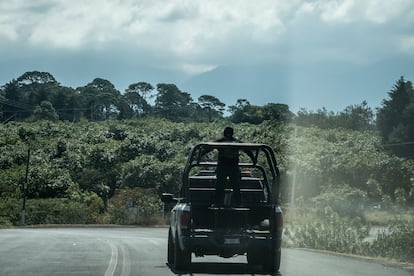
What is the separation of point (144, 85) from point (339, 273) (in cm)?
14831

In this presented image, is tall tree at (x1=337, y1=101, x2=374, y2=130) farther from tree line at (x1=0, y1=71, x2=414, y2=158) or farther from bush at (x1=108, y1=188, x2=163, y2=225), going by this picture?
bush at (x1=108, y1=188, x2=163, y2=225)

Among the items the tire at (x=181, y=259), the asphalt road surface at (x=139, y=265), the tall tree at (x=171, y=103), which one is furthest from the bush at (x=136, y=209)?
the tall tree at (x=171, y=103)

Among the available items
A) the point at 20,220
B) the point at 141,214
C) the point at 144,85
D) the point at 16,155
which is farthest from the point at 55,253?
the point at 144,85

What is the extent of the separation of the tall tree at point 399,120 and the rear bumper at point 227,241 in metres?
56.7

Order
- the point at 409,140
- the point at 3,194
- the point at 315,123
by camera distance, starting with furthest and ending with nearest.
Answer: the point at 315,123 < the point at 409,140 < the point at 3,194

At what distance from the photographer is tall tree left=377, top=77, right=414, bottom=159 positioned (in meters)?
69.0

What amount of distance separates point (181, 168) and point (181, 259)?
45535 millimetres

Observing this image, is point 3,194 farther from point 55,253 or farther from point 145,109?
point 145,109

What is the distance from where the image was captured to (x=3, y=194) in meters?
59.9

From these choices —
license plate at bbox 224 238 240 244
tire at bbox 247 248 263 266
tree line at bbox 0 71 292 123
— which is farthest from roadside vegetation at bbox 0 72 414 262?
tree line at bbox 0 71 292 123

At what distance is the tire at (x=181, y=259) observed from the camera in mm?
12788

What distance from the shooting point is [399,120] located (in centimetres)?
7400

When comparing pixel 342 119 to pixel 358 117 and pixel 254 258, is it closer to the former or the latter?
pixel 358 117

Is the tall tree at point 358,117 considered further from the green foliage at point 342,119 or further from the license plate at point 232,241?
the license plate at point 232,241
